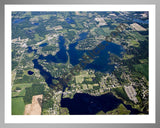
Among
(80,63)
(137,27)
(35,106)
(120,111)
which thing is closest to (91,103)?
(120,111)

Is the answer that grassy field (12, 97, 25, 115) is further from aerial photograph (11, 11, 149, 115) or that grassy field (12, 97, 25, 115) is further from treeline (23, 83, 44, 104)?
treeline (23, 83, 44, 104)

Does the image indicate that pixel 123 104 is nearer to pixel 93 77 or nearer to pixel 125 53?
pixel 93 77

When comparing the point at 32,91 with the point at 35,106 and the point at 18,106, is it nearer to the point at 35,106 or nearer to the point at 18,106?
the point at 35,106

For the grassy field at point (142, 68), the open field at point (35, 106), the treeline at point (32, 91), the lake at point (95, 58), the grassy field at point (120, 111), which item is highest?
the lake at point (95, 58)

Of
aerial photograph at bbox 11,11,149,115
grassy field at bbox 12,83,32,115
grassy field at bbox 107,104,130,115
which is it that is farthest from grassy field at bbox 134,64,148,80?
grassy field at bbox 12,83,32,115

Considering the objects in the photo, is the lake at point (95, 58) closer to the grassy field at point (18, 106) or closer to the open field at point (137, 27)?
the open field at point (137, 27)

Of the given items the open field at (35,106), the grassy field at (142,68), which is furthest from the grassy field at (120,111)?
the open field at (35,106)

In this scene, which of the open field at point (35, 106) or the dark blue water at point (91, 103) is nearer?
the open field at point (35, 106)
